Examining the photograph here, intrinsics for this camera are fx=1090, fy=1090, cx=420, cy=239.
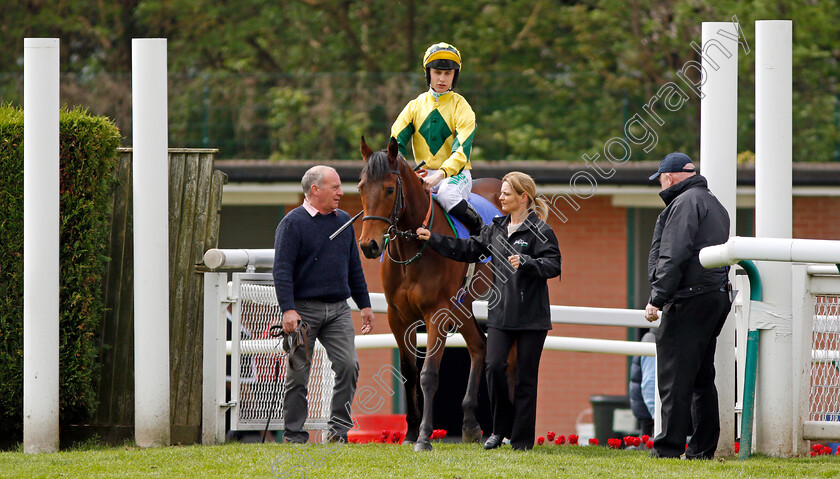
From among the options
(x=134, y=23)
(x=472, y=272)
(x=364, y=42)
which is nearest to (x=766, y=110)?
(x=472, y=272)

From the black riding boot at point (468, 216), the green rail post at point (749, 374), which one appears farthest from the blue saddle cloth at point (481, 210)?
the green rail post at point (749, 374)

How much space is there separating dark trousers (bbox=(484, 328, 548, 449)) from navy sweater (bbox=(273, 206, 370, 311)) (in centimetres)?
108

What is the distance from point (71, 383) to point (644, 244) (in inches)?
381

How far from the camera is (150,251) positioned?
266 inches

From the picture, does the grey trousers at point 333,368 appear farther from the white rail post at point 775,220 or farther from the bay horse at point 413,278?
the white rail post at point 775,220

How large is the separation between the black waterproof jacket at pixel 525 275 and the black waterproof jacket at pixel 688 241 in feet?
2.07

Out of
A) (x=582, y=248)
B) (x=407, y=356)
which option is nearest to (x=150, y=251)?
(x=407, y=356)

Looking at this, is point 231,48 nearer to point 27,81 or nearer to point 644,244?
point 644,244

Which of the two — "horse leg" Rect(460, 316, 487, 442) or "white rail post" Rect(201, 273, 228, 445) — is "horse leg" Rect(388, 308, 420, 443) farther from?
"white rail post" Rect(201, 273, 228, 445)

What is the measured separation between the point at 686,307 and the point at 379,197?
188 cm

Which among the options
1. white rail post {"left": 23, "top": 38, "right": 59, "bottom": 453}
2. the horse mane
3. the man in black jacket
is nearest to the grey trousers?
the horse mane

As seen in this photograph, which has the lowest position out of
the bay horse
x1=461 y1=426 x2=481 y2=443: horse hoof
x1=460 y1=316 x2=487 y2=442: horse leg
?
x1=461 y1=426 x2=481 y2=443: horse hoof

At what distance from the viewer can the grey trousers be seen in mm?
6836

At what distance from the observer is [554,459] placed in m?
5.99
